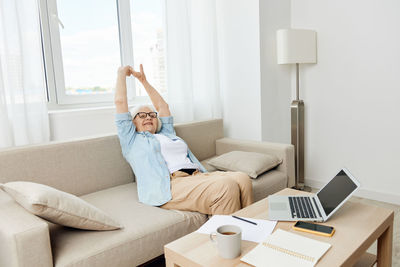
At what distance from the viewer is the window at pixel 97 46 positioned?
241 cm

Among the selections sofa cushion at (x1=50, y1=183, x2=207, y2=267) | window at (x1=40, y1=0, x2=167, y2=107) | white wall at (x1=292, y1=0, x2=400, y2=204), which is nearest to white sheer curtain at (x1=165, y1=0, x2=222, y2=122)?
window at (x1=40, y1=0, x2=167, y2=107)

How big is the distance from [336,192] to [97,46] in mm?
2141

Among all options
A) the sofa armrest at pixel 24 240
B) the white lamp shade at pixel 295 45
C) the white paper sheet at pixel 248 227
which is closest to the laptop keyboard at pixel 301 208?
the white paper sheet at pixel 248 227

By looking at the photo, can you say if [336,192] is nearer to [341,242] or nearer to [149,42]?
[341,242]

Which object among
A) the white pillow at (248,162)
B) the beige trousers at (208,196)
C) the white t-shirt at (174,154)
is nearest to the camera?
the beige trousers at (208,196)

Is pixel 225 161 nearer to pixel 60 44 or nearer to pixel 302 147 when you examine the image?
pixel 302 147

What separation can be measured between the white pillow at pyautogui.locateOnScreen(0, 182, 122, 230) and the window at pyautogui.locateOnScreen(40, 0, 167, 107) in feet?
4.11

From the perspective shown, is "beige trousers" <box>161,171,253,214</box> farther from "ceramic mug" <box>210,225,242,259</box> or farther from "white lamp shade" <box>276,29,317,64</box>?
"white lamp shade" <box>276,29,317,64</box>

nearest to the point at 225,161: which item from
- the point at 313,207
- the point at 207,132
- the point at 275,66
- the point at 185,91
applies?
the point at 207,132

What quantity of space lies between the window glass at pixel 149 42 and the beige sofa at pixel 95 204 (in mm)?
608

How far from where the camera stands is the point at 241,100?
3.17m

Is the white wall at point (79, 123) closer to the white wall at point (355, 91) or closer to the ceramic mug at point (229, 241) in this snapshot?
the ceramic mug at point (229, 241)

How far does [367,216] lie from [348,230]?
0.20 m

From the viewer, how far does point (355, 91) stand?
2893mm
